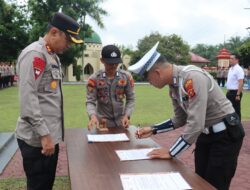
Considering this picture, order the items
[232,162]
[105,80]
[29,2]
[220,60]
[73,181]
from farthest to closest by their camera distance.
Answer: [220,60], [29,2], [105,80], [232,162], [73,181]

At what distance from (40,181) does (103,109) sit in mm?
1413

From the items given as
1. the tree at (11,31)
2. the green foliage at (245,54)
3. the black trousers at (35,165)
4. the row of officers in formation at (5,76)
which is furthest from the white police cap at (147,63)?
the tree at (11,31)

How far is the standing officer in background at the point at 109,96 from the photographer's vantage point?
12.4 ft

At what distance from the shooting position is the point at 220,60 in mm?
45000

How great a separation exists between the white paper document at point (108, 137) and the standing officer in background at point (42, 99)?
2.13 feet

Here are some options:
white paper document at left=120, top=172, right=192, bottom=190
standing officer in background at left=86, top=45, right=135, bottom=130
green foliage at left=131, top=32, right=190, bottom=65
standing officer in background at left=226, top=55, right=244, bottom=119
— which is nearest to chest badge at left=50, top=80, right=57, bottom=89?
white paper document at left=120, top=172, right=192, bottom=190

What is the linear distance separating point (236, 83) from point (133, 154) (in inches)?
235

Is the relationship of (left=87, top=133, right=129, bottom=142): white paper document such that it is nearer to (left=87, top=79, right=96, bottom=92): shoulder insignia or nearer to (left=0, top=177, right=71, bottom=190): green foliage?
(left=87, top=79, right=96, bottom=92): shoulder insignia

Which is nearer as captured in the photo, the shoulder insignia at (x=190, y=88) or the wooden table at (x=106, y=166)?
the wooden table at (x=106, y=166)

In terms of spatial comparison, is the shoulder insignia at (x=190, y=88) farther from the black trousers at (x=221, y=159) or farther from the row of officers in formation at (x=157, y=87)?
the black trousers at (x=221, y=159)

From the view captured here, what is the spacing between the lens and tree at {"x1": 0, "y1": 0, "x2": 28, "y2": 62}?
30.6 m

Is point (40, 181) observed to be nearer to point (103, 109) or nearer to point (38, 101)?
point (38, 101)

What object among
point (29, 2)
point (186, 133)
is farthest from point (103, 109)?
point (29, 2)

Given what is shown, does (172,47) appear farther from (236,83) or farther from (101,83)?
(101,83)
